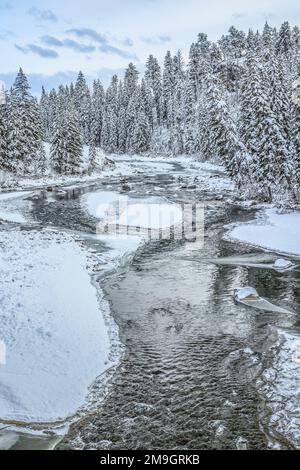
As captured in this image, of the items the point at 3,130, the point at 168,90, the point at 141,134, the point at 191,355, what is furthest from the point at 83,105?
the point at 191,355

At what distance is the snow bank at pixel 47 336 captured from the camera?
30.5 ft

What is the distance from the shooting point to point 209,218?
3212cm

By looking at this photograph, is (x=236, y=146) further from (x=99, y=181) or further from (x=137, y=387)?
(x=137, y=387)

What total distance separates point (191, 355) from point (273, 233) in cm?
1602

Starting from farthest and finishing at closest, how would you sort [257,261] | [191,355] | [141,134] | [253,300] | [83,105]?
[83,105], [141,134], [257,261], [253,300], [191,355]

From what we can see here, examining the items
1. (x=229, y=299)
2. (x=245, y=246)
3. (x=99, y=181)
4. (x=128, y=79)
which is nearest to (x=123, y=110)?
(x=128, y=79)

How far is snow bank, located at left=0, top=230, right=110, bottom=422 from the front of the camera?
930cm

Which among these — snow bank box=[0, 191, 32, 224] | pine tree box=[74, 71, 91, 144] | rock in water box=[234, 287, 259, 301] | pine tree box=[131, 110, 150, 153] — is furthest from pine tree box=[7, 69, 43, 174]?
pine tree box=[74, 71, 91, 144]

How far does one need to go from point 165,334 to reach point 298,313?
4.77 m

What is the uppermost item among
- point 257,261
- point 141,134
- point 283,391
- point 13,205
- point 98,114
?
point 98,114

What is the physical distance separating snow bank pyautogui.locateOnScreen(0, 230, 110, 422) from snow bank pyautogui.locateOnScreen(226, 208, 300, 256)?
10.6m

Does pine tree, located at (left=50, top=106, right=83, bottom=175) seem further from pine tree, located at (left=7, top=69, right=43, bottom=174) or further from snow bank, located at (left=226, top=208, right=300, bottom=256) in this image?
snow bank, located at (left=226, top=208, right=300, bottom=256)

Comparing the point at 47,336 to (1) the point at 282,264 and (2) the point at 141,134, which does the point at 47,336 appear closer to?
(1) the point at 282,264

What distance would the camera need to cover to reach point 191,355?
1159 cm
